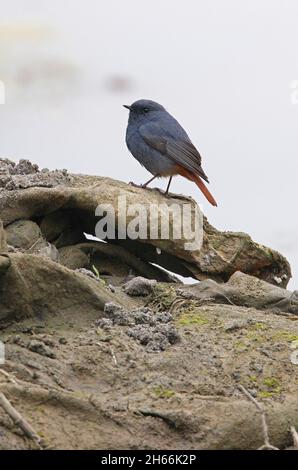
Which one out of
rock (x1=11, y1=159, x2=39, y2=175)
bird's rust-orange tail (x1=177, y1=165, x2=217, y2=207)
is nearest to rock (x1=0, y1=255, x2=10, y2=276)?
rock (x1=11, y1=159, x2=39, y2=175)

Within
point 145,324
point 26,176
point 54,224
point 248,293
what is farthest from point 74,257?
point 145,324

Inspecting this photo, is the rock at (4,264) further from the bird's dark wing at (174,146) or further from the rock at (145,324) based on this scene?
the bird's dark wing at (174,146)

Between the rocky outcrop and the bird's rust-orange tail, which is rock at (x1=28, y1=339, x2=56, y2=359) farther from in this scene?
the bird's rust-orange tail

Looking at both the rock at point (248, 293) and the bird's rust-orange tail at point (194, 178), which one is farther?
the bird's rust-orange tail at point (194, 178)

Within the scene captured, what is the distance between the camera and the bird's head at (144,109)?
1276 centimetres

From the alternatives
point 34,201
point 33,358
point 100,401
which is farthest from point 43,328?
point 34,201

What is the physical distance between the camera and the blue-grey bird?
1232 centimetres

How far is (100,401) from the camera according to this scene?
270 inches

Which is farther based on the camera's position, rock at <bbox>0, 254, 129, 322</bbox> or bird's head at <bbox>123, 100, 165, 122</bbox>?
bird's head at <bbox>123, 100, 165, 122</bbox>

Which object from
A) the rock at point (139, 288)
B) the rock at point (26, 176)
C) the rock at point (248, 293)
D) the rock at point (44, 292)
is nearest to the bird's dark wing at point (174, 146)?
the rock at point (26, 176)

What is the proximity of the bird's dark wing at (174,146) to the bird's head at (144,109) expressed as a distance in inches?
7.9

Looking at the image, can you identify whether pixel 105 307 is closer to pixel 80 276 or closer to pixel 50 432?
pixel 80 276

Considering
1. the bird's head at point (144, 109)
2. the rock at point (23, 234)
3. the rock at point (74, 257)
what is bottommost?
the rock at point (74, 257)
